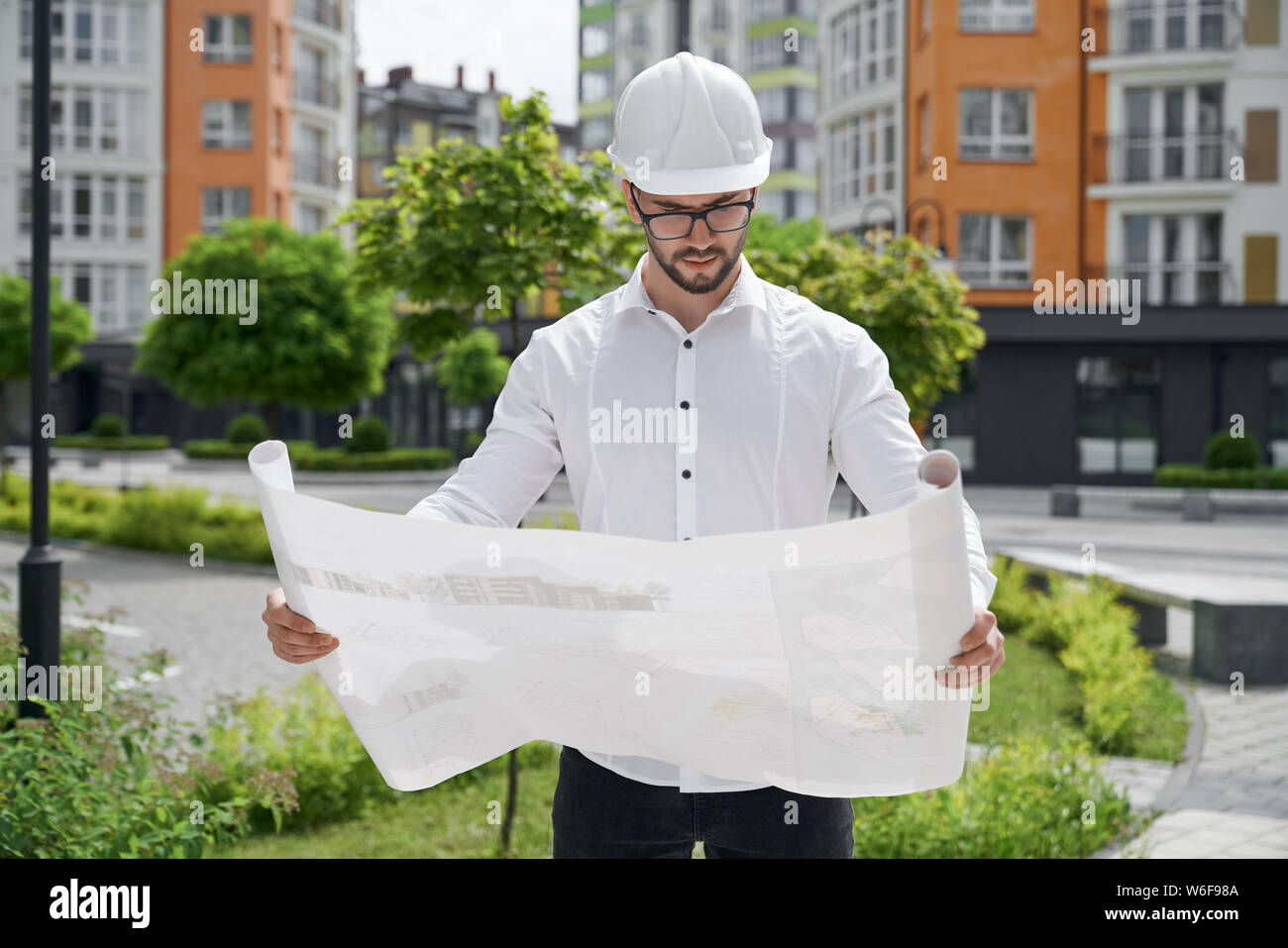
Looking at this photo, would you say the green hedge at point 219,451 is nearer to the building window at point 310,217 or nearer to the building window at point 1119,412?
the building window at point 310,217

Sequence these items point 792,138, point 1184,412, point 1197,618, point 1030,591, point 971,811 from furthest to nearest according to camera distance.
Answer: point 792,138 < point 1184,412 < point 1030,591 < point 1197,618 < point 971,811

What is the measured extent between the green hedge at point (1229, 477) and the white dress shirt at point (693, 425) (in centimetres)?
2885

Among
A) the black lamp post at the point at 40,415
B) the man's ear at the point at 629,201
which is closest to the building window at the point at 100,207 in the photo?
the black lamp post at the point at 40,415

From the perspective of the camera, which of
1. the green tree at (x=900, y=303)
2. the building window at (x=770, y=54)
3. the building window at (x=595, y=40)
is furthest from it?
the building window at (x=595, y=40)

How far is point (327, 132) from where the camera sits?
53.1 metres

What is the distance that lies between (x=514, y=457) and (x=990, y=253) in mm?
33259

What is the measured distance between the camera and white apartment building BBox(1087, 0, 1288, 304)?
3341 cm

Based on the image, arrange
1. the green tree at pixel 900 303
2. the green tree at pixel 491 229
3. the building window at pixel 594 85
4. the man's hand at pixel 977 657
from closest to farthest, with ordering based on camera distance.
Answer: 1. the man's hand at pixel 977 657
2. the green tree at pixel 491 229
3. the green tree at pixel 900 303
4. the building window at pixel 594 85

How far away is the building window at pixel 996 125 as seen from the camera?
112 feet

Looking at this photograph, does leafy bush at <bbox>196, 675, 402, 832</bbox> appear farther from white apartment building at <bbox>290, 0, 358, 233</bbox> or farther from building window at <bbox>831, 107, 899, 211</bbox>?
white apartment building at <bbox>290, 0, 358, 233</bbox>

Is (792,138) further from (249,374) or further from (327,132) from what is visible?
(249,374)

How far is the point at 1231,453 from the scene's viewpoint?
29281 mm
